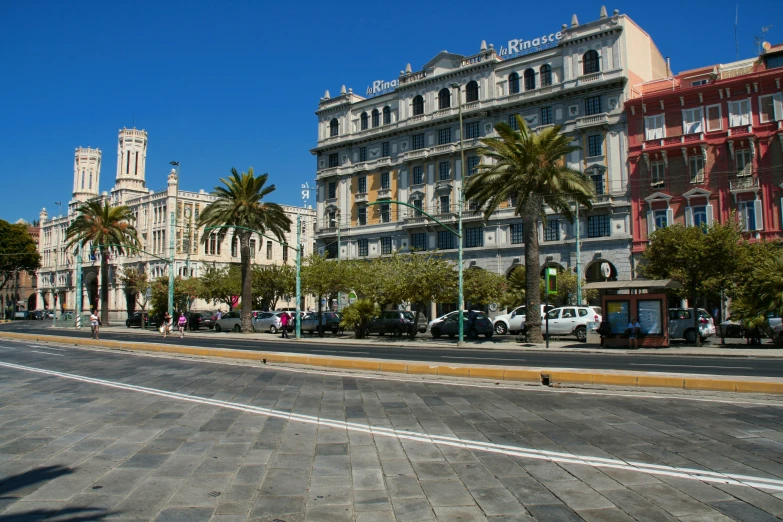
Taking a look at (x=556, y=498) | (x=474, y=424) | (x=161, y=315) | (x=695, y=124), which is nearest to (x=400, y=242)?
(x=161, y=315)

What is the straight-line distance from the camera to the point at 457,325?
36.0 metres

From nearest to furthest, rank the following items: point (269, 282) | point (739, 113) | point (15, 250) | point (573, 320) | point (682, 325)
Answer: point (682, 325) < point (573, 320) < point (739, 113) < point (269, 282) < point (15, 250)

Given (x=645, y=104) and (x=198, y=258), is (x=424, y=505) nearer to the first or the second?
(x=645, y=104)

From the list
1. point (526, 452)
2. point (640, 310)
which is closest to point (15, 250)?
point (640, 310)

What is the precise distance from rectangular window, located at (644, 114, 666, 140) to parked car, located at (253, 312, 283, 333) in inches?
1221

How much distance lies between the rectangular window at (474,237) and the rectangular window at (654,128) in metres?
15.3

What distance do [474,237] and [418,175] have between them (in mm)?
8647

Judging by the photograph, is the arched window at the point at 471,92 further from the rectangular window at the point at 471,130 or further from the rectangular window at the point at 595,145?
the rectangular window at the point at 595,145

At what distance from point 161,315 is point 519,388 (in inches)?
1838

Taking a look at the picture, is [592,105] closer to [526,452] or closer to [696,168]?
[696,168]

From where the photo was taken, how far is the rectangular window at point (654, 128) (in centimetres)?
4362

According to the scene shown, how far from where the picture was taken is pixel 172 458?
753 cm

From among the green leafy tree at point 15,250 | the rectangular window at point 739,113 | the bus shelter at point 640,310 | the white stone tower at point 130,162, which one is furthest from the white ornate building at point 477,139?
the green leafy tree at point 15,250

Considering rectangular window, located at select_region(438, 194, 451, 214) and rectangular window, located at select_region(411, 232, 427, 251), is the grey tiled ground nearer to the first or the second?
rectangular window, located at select_region(438, 194, 451, 214)
